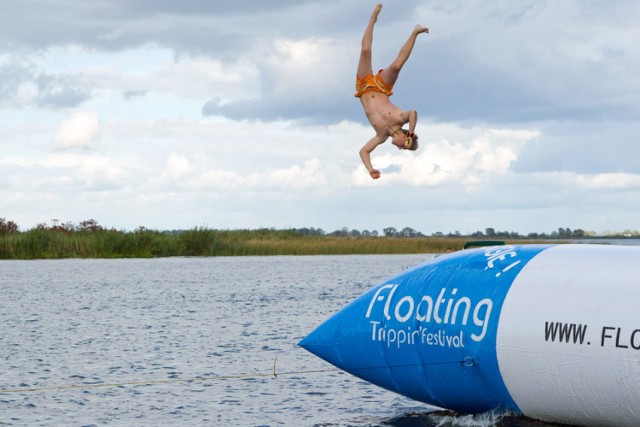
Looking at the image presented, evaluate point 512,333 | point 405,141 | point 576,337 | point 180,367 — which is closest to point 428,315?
point 512,333

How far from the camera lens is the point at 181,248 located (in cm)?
8531

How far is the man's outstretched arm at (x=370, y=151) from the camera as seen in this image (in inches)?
400

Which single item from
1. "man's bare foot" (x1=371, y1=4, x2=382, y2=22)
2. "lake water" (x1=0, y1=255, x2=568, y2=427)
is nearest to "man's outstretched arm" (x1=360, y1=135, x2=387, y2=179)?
"man's bare foot" (x1=371, y1=4, x2=382, y2=22)

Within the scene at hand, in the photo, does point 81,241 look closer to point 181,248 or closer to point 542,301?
point 181,248

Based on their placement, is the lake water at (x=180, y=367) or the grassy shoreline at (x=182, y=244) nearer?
the lake water at (x=180, y=367)

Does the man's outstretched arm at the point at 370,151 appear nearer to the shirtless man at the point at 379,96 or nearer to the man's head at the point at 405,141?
the shirtless man at the point at 379,96

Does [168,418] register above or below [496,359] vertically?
below

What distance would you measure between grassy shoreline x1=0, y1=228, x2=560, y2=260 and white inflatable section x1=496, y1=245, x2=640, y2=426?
225 feet

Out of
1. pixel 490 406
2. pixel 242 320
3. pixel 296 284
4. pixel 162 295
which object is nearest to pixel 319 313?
pixel 242 320

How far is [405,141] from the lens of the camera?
958cm

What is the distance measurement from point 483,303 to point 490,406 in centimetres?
156

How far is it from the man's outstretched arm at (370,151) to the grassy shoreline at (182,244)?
69.9 m

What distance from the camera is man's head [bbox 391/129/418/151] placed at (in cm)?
955

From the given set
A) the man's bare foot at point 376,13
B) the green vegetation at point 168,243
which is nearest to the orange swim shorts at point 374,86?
the man's bare foot at point 376,13
